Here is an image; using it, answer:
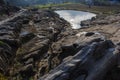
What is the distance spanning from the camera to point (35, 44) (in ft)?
152

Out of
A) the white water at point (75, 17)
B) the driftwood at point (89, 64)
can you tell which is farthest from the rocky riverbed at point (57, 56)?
the white water at point (75, 17)

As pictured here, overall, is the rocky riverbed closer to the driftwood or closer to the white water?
the driftwood

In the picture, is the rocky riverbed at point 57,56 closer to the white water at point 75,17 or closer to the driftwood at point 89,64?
the driftwood at point 89,64

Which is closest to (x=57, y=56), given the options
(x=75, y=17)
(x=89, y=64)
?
(x=89, y=64)

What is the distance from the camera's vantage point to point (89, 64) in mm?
26469

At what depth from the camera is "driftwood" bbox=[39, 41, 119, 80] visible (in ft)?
81.8

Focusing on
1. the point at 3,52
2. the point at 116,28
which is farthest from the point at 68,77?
the point at 116,28

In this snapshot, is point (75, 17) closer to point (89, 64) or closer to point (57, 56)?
point (57, 56)

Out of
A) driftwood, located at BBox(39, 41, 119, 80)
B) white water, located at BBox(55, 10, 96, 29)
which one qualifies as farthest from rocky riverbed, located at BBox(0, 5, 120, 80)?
white water, located at BBox(55, 10, 96, 29)

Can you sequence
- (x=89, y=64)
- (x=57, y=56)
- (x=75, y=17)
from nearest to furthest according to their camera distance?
(x=89, y=64), (x=57, y=56), (x=75, y=17)

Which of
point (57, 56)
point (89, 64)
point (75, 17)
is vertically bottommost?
point (75, 17)

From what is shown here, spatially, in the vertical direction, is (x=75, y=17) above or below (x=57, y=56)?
below

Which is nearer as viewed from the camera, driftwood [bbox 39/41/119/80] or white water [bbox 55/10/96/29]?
driftwood [bbox 39/41/119/80]

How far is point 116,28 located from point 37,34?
16.3 metres
